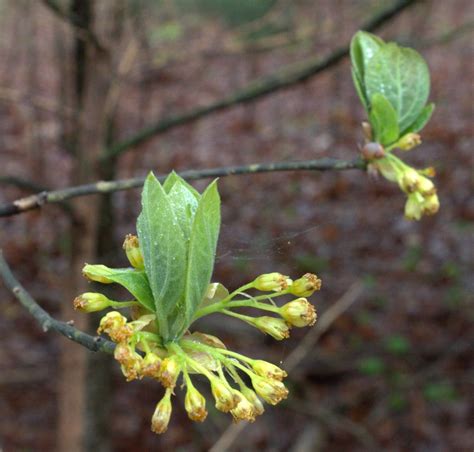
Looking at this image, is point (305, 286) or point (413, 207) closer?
point (305, 286)

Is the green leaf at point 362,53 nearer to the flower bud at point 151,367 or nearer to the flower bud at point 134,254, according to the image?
the flower bud at point 134,254

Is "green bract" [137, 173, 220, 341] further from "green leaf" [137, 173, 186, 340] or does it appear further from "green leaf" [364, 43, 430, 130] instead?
"green leaf" [364, 43, 430, 130]

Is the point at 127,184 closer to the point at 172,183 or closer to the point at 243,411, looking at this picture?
the point at 172,183

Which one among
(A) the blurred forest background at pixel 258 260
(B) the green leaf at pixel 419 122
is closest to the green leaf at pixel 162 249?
(B) the green leaf at pixel 419 122

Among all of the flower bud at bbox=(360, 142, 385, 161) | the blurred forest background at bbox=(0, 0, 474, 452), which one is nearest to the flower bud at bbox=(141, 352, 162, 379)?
the flower bud at bbox=(360, 142, 385, 161)

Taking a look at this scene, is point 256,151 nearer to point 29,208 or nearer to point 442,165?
point 442,165

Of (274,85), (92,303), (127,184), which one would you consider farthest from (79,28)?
(92,303)

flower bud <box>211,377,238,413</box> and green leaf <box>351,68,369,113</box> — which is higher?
green leaf <box>351,68,369,113</box>
